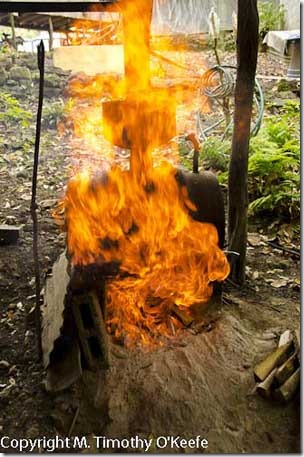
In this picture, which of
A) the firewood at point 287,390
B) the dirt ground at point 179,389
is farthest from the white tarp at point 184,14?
the firewood at point 287,390

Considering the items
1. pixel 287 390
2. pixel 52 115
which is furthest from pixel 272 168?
pixel 52 115

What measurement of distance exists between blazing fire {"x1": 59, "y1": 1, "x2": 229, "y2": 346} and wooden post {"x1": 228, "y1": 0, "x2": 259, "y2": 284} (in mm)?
701

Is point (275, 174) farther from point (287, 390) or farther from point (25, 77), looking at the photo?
point (25, 77)

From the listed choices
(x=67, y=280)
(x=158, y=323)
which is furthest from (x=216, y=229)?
(x=67, y=280)

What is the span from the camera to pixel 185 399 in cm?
283

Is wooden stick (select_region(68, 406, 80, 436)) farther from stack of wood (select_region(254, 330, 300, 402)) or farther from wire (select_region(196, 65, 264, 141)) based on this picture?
wire (select_region(196, 65, 264, 141))

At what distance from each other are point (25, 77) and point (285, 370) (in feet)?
34.4

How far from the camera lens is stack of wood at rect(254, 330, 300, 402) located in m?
2.80

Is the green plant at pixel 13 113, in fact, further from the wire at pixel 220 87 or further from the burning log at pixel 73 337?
the burning log at pixel 73 337

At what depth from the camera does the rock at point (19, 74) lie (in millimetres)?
11016

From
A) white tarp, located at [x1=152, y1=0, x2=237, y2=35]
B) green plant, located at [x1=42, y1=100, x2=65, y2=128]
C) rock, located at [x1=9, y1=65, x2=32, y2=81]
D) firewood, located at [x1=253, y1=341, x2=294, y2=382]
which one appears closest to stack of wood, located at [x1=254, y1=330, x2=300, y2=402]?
firewood, located at [x1=253, y1=341, x2=294, y2=382]

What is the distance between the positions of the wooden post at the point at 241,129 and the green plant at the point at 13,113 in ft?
20.3

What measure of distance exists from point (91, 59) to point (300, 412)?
10.4 m

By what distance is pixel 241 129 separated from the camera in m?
3.79
